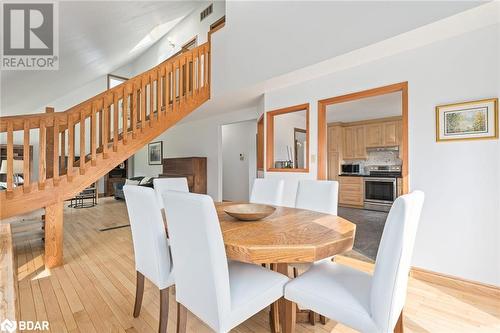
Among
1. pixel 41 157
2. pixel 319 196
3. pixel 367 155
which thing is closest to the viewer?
pixel 319 196

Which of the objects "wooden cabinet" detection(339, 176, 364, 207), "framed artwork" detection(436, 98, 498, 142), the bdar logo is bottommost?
the bdar logo

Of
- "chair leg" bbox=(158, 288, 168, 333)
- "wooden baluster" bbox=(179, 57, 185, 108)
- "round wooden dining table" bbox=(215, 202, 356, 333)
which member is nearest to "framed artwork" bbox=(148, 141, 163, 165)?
"wooden baluster" bbox=(179, 57, 185, 108)

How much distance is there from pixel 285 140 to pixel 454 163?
10.2 feet

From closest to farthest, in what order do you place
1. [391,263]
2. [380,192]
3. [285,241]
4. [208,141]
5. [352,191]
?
1. [391,263]
2. [285,241]
3. [380,192]
4. [352,191]
5. [208,141]

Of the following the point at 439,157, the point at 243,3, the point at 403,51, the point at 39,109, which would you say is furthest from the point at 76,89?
the point at 439,157

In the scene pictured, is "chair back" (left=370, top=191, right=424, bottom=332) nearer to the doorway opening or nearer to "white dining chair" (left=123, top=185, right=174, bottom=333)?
"white dining chair" (left=123, top=185, right=174, bottom=333)

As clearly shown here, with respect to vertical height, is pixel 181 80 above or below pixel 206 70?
below

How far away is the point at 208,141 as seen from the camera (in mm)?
6223

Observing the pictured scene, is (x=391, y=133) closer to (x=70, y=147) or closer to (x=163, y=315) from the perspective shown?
(x=163, y=315)

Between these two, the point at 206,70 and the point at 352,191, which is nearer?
the point at 206,70

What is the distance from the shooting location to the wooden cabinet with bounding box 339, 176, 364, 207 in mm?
5941

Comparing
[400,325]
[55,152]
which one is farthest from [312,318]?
[55,152]

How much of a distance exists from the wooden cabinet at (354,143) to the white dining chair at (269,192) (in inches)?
182

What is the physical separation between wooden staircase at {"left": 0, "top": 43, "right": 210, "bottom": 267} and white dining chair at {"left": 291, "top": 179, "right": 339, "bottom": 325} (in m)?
Answer: 2.61
